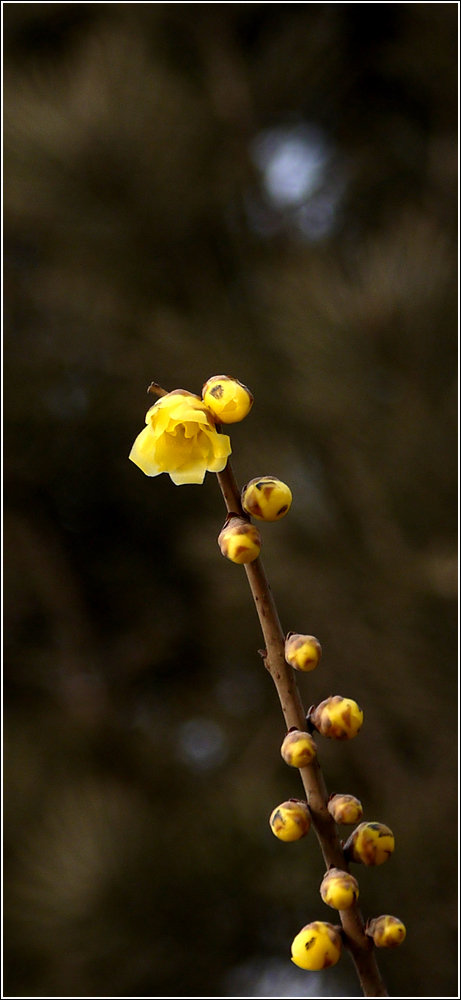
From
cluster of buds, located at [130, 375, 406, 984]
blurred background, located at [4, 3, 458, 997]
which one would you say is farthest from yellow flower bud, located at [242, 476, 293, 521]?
blurred background, located at [4, 3, 458, 997]

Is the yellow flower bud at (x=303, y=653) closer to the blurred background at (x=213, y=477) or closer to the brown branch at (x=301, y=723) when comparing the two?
the brown branch at (x=301, y=723)

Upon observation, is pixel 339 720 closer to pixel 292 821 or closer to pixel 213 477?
pixel 292 821

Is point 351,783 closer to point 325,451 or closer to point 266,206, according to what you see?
point 325,451

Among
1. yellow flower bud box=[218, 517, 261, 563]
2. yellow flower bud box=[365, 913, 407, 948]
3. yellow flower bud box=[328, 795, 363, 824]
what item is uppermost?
yellow flower bud box=[218, 517, 261, 563]

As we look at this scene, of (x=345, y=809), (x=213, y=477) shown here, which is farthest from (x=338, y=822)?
(x=213, y=477)

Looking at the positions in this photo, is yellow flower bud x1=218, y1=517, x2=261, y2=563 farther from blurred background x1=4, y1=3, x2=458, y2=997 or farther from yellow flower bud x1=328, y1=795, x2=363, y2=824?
blurred background x1=4, y1=3, x2=458, y2=997

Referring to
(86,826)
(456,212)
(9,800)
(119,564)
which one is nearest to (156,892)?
(86,826)
